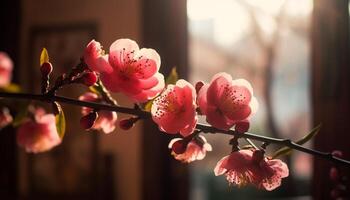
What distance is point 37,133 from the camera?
2.63 feet

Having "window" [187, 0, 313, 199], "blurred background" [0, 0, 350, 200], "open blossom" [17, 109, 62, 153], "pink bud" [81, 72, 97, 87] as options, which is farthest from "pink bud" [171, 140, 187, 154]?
"window" [187, 0, 313, 199]

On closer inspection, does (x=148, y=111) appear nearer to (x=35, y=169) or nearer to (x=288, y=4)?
(x=288, y=4)

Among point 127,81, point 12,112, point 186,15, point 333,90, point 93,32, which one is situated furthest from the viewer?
point 93,32

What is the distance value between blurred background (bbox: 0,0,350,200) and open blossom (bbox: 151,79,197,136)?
1.31 metres

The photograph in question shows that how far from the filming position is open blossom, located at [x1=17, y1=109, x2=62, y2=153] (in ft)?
2.63

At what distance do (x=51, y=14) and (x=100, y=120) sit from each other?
1770 mm

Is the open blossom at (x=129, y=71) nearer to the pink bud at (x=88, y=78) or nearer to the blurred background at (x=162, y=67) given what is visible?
the pink bud at (x=88, y=78)

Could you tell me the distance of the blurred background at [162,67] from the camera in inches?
79.3

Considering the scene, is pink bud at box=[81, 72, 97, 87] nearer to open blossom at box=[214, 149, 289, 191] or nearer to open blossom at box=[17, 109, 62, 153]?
open blossom at box=[214, 149, 289, 191]

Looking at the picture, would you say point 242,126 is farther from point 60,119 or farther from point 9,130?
point 9,130

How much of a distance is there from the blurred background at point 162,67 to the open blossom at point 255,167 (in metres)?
1.29

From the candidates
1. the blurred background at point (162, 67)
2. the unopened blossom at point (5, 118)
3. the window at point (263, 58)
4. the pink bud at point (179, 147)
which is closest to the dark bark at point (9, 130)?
the blurred background at point (162, 67)

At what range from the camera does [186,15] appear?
2004 millimetres

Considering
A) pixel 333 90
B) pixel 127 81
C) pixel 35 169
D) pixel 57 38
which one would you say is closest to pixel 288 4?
pixel 333 90
